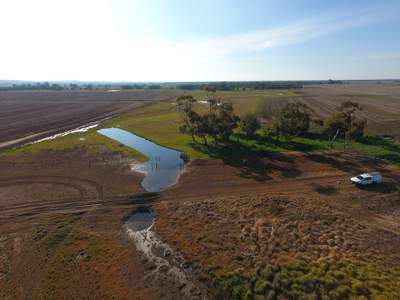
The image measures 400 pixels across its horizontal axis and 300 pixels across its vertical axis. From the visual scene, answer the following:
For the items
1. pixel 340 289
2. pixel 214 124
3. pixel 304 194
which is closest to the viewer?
pixel 340 289

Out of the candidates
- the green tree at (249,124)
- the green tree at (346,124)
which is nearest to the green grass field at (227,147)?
the green tree at (249,124)

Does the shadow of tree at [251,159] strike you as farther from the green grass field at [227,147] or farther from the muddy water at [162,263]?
the muddy water at [162,263]

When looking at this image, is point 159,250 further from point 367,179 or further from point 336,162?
point 336,162

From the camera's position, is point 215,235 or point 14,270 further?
point 215,235

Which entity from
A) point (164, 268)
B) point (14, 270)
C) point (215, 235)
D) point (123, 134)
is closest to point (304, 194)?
point (215, 235)

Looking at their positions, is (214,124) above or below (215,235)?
above

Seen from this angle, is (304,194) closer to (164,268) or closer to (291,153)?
(291,153)
